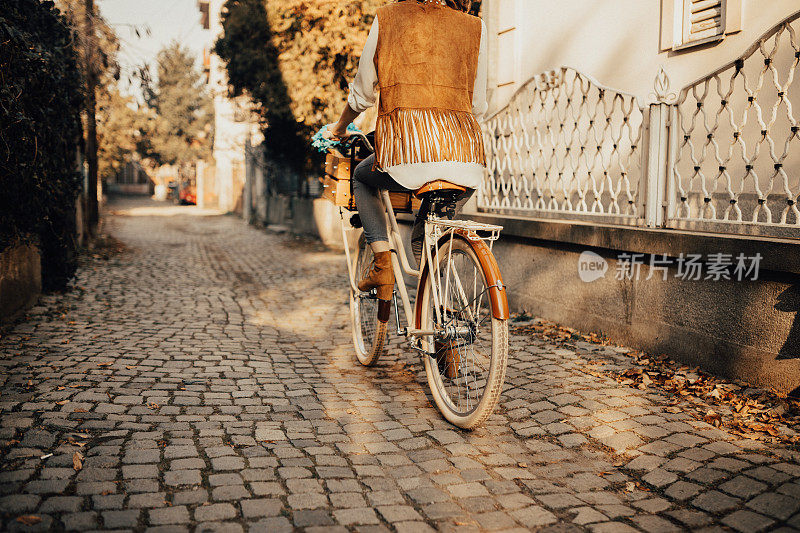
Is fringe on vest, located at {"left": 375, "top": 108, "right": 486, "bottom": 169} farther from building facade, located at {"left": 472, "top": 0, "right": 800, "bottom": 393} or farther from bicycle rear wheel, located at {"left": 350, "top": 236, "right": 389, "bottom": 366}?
building facade, located at {"left": 472, "top": 0, "right": 800, "bottom": 393}

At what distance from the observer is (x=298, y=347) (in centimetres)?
558

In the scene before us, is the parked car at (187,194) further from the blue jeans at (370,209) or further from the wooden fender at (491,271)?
the wooden fender at (491,271)

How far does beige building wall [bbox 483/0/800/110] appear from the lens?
585 cm

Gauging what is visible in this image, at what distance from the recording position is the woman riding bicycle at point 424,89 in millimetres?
3512

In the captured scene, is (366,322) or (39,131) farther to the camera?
(39,131)

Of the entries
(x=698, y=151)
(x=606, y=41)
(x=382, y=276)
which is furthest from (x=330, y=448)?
(x=606, y=41)

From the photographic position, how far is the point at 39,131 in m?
5.76

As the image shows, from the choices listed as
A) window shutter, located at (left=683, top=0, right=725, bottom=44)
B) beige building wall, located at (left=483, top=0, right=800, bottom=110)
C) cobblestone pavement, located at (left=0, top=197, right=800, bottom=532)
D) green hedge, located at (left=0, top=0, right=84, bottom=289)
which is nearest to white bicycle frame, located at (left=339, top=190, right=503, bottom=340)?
cobblestone pavement, located at (left=0, top=197, right=800, bottom=532)

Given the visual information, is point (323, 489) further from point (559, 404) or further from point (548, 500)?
point (559, 404)

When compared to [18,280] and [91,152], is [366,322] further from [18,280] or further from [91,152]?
[91,152]

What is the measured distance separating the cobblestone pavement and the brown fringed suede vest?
1.46 metres

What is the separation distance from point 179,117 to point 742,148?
177 feet

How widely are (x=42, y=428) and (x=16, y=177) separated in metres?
2.67

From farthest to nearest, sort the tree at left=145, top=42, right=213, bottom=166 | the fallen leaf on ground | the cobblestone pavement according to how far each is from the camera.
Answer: the tree at left=145, top=42, right=213, bottom=166 → the fallen leaf on ground → the cobblestone pavement
